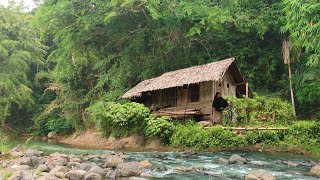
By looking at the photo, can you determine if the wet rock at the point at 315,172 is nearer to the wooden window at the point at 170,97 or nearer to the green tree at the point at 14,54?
the wooden window at the point at 170,97

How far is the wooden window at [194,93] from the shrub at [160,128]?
2.94 metres

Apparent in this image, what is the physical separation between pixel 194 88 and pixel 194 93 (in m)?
0.29

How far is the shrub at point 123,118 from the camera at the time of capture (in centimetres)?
1689

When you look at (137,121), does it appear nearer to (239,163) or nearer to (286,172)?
(239,163)

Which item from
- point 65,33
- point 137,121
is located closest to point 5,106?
point 65,33

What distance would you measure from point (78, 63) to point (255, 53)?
13.2 metres

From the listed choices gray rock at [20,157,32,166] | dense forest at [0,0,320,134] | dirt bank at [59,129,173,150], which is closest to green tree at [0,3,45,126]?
dense forest at [0,0,320,134]

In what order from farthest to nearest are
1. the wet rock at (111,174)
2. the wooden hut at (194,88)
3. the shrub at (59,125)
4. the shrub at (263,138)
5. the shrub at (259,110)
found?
the shrub at (59,125) < the wooden hut at (194,88) < the shrub at (259,110) < the shrub at (263,138) < the wet rock at (111,174)

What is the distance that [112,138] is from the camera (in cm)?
1977

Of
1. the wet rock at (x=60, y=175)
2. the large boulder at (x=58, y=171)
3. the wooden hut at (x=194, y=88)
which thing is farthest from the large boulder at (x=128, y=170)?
the wooden hut at (x=194, y=88)

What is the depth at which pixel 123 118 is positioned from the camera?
16.8 m

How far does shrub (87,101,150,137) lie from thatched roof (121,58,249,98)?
6.47 feet

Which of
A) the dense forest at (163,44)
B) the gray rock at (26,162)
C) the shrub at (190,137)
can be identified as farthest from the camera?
the dense forest at (163,44)

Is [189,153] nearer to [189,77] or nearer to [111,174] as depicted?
[189,77]
